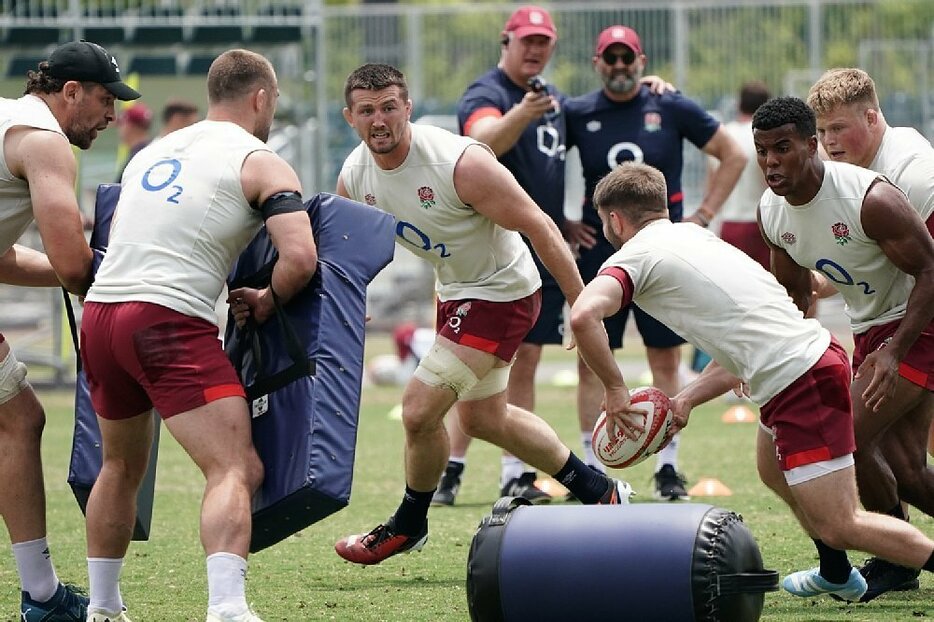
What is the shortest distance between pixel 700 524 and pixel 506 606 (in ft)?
2.20

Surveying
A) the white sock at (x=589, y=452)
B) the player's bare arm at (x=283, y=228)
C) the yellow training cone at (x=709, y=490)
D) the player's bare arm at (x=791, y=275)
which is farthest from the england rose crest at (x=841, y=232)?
the white sock at (x=589, y=452)

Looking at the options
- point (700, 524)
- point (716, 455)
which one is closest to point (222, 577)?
point (700, 524)

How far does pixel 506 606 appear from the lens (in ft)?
16.2

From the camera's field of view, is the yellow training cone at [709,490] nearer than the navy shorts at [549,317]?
Yes

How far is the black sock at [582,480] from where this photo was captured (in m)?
7.04

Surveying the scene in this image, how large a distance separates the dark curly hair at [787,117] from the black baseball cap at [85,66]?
2317 millimetres

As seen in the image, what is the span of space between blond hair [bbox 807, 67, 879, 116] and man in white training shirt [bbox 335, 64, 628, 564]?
4.05 feet

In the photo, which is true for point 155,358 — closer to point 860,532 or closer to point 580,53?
point 860,532

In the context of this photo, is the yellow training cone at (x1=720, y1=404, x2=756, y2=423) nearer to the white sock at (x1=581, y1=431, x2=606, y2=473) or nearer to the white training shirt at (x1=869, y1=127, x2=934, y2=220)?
the white sock at (x1=581, y1=431, x2=606, y2=473)

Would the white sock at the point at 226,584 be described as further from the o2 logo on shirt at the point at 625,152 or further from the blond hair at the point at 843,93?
the o2 logo on shirt at the point at 625,152

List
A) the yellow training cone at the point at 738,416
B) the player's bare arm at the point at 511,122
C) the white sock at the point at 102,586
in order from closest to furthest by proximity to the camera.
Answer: the white sock at the point at 102,586 < the player's bare arm at the point at 511,122 < the yellow training cone at the point at 738,416

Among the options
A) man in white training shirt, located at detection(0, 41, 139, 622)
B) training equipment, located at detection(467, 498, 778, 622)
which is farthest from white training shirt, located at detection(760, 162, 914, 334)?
man in white training shirt, located at detection(0, 41, 139, 622)

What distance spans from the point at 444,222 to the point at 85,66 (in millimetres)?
1839

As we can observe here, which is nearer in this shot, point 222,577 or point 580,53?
point 222,577
